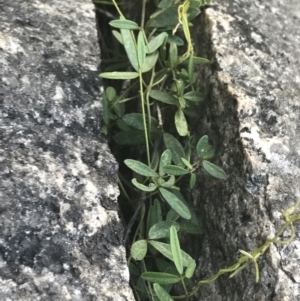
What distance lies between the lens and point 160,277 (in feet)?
2.88

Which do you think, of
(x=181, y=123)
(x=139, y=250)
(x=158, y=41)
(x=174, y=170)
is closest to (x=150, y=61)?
(x=158, y=41)

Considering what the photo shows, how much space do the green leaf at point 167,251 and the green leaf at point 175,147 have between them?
16 centimetres

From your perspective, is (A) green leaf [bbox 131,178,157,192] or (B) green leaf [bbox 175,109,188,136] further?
(B) green leaf [bbox 175,109,188,136]

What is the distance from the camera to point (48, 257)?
2.64 ft

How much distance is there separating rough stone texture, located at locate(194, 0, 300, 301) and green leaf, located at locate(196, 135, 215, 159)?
3 cm

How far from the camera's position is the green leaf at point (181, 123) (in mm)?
1021

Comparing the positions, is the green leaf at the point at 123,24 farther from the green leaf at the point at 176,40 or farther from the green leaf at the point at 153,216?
the green leaf at the point at 153,216

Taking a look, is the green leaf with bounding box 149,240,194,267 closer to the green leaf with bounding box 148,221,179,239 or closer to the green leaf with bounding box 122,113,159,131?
the green leaf with bounding box 148,221,179,239

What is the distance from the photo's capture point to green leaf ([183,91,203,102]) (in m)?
1.05

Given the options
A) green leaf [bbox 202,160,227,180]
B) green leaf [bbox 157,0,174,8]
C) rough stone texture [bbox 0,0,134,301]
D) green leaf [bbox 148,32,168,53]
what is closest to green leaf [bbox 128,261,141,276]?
rough stone texture [bbox 0,0,134,301]

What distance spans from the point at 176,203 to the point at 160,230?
0.17ft

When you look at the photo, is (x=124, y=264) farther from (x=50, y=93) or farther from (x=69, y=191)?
(x=50, y=93)

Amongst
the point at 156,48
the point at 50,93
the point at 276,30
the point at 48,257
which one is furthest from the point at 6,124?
the point at 276,30

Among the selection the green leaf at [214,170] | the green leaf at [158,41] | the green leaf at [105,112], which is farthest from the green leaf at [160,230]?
the green leaf at [158,41]
